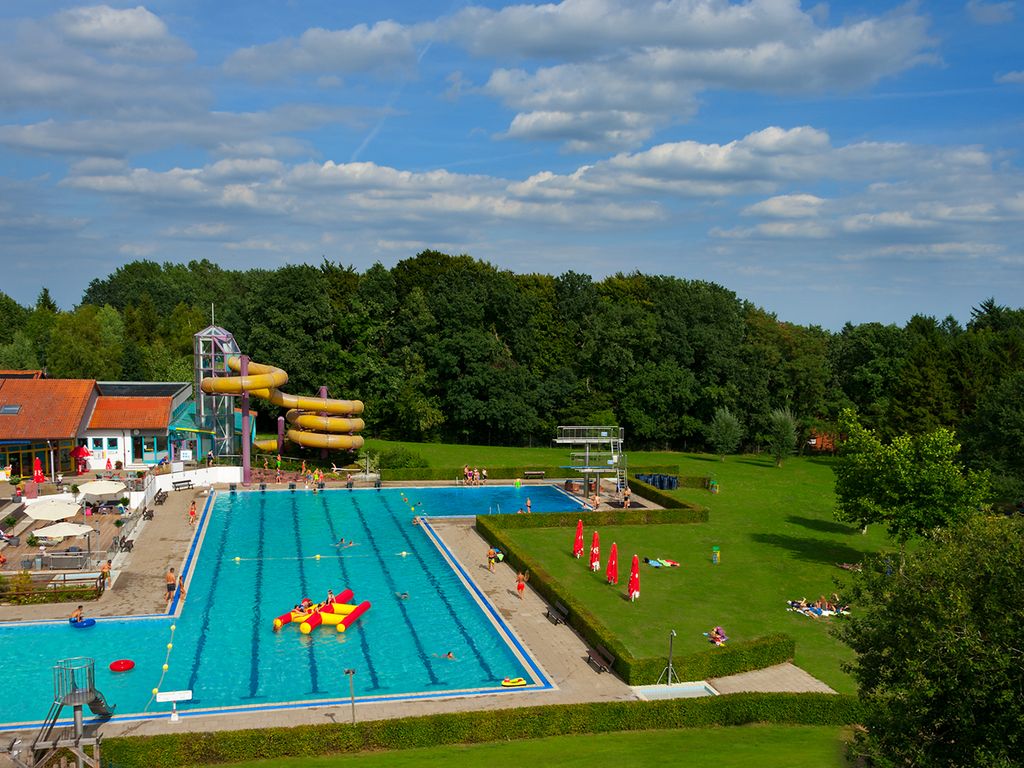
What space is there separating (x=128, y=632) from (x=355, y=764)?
11813 millimetres

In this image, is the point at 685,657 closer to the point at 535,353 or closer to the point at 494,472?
the point at 494,472

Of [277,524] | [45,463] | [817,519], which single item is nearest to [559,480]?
[817,519]

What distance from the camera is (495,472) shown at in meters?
54.4

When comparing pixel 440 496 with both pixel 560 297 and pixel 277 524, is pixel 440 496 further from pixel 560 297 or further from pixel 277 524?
pixel 560 297

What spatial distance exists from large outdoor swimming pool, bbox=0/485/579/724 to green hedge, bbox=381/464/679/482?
482 inches

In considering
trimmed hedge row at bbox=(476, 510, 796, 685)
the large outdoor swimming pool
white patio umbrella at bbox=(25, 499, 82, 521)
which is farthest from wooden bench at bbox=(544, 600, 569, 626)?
white patio umbrella at bbox=(25, 499, 82, 521)

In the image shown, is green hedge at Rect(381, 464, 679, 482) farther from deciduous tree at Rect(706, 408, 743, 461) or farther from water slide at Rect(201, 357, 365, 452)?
deciduous tree at Rect(706, 408, 743, 461)

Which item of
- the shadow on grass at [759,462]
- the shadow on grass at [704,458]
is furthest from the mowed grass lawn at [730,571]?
the shadow on grass at [704,458]

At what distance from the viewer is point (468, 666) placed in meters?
24.9

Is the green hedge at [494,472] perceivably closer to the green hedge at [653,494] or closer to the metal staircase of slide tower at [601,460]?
the metal staircase of slide tower at [601,460]

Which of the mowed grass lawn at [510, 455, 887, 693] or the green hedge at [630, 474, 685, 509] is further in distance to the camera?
the green hedge at [630, 474, 685, 509]

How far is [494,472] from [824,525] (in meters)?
20.4

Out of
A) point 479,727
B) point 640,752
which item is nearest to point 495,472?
point 479,727

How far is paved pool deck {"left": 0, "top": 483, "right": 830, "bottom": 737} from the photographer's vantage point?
68.5ft
